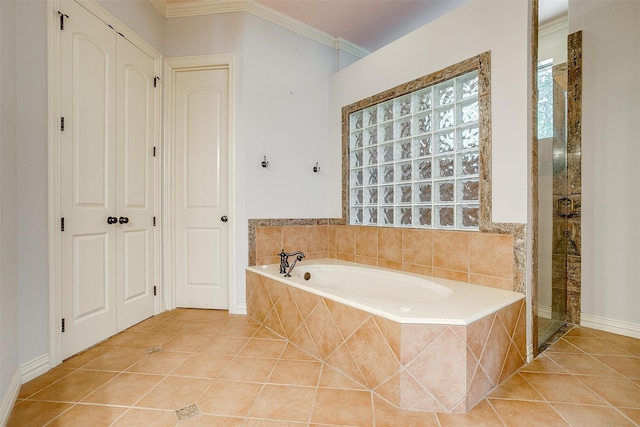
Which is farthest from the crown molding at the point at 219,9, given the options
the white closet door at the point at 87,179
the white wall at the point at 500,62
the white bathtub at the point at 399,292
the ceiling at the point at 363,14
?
the white bathtub at the point at 399,292

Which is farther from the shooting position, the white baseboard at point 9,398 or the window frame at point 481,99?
the window frame at point 481,99

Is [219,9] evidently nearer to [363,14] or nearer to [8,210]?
[363,14]

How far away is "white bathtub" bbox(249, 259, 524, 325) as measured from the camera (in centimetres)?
149

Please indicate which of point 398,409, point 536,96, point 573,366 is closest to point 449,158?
point 536,96

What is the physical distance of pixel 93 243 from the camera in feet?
6.89

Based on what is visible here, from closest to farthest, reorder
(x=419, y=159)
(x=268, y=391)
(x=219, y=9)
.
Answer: (x=268, y=391)
(x=419, y=159)
(x=219, y=9)

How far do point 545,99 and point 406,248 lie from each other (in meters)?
1.41

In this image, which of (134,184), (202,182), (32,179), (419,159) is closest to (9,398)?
(32,179)

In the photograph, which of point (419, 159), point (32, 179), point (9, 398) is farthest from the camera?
point (419, 159)

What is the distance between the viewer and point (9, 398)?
4.62 ft

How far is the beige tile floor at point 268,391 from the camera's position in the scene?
1354 mm

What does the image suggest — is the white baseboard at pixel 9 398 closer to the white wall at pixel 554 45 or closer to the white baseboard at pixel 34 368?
the white baseboard at pixel 34 368

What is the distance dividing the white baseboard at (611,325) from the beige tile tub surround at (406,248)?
1170 millimetres

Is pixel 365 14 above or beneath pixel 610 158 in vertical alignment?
above
